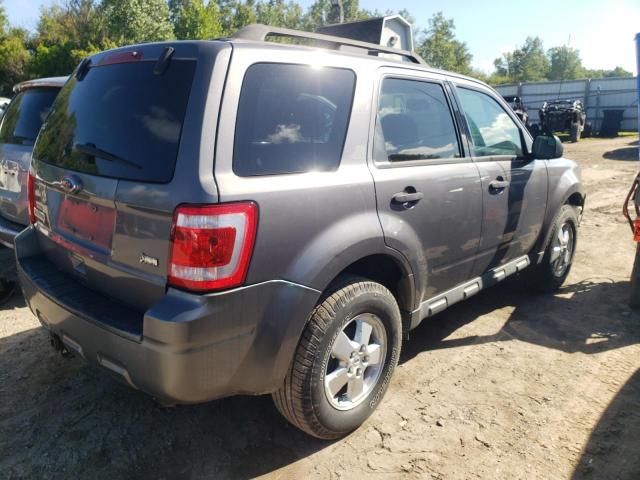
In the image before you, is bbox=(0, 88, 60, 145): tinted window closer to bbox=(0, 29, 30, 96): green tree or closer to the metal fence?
the metal fence

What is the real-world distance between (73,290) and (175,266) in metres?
0.80

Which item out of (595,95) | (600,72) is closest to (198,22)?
(595,95)

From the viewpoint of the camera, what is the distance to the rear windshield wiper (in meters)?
2.13

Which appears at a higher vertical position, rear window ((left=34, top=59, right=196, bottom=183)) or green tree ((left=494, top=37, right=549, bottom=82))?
green tree ((left=494, top=37, right=549, bottom=82))

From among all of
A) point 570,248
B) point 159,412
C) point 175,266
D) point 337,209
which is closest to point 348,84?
point 337,209

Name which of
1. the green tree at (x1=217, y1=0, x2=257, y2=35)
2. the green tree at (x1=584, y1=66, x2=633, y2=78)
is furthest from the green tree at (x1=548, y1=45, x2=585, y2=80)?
the green tree at (x1=217, y1=0, x2=257, y2=35)

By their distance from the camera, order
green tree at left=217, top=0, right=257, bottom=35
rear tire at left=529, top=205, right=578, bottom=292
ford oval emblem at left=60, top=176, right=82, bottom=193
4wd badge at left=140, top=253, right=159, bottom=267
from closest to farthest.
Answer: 4wd badge at left=140, top=253, right=159, bottom=267
ford oval emblem at left=60, top=176, right=82, bottom=193
rear tire at left=529, top=205, right=578, bottom=292
green tree at left=217, top=0, right=257, bottom=35

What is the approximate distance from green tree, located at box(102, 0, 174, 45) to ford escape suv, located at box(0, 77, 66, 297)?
97.2ft

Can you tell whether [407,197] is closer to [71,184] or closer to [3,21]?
[71,184]

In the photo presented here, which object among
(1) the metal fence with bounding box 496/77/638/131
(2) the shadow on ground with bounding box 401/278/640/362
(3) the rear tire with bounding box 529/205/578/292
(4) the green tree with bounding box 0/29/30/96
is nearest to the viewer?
(2) the shadow on ground with bounding box 401/278/640/362

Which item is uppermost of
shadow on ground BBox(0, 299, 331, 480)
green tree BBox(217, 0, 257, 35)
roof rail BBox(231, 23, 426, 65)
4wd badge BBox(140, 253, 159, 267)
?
green tree BBox(217, 0, 257, 35)

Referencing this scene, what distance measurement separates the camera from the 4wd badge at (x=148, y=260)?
6.64 ft

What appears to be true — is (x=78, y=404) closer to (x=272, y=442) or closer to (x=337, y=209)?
A: (x=272, y=442)

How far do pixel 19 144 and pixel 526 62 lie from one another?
94258 millimetres
